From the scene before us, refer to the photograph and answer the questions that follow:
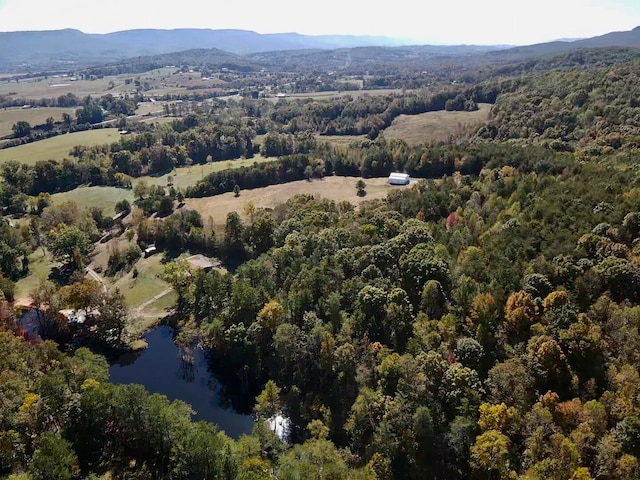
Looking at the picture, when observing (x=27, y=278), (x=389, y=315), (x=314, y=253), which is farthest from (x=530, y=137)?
(x=27, y=278)

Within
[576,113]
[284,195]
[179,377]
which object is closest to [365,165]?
[284,195]

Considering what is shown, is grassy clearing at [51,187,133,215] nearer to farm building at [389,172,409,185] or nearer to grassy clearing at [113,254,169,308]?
grassy clearing at [113,254,169,308]

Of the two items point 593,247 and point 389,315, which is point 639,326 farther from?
point 389,315

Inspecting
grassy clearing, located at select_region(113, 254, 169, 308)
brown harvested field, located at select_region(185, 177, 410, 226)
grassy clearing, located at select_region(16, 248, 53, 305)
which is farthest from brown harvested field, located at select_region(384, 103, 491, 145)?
grassy clearing, located at select_region(16, 248, 53, 305)

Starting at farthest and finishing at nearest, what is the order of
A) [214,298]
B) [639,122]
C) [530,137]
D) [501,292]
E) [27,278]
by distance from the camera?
[530,137] < [639,122] < [27,278] < [214,298] < [501,292]

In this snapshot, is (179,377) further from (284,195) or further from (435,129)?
(435,129)
